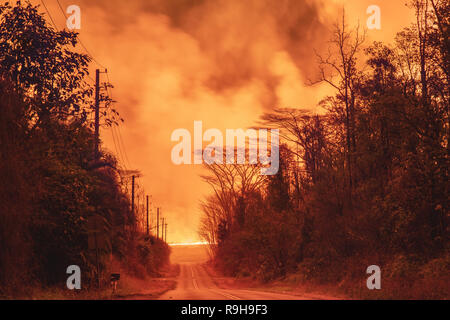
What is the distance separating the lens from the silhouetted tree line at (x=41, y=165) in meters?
19.0

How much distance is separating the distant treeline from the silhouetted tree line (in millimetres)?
14399

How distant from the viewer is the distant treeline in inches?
990

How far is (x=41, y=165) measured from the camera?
67.8 ft

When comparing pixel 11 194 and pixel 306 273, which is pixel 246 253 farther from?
pixel 11 194

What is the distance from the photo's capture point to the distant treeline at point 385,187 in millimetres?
25156

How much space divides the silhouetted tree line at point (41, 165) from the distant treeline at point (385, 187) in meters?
14.4

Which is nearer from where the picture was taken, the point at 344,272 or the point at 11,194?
the point at 11,194

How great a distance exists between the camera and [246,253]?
5778cm

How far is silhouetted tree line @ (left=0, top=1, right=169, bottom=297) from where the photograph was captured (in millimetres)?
18984

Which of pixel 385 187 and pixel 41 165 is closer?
pixel 41 165

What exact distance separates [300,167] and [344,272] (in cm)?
2217

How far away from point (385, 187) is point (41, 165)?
1756 cm

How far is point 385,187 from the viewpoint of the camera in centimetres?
2816

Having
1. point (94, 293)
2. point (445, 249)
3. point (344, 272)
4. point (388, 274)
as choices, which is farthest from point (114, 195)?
point (445, 249)
